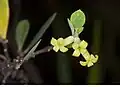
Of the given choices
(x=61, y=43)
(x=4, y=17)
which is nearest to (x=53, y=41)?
(x=61, y=43)

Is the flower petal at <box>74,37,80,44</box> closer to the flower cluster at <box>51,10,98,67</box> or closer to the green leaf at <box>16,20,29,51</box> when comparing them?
the flower cluster at <box>51,10,98,67</box>

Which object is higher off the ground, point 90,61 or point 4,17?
point 4,17

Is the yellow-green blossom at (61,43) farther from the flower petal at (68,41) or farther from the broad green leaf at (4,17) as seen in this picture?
the broad green leaf at (4,17)

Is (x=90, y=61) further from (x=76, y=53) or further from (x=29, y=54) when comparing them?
(x=29, y=54)

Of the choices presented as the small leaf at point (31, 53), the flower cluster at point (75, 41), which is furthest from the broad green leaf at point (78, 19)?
the small leaf at point (31, 53)

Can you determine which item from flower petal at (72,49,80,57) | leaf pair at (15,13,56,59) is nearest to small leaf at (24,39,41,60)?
leaf pair at (15,13,56,59)
